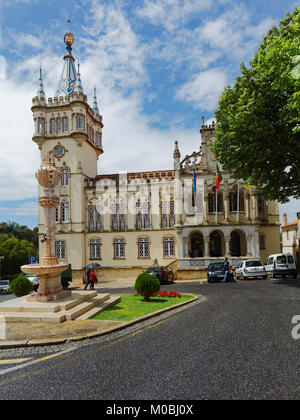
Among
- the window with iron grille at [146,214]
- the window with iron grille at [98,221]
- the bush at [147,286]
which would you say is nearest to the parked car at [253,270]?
the bush at [147,286]

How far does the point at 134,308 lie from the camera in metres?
12.2

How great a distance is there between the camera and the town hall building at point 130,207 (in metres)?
30.6

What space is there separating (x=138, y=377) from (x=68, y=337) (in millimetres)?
3442

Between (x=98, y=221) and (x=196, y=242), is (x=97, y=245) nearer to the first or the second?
(x=98, y=221)

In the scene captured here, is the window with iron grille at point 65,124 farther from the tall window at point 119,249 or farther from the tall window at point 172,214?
the tall window at point 172,214

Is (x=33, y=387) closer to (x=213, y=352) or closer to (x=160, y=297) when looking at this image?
(x=213, y=352)

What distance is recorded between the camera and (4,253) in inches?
1965

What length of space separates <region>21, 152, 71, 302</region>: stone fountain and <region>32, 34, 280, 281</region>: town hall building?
709 inches

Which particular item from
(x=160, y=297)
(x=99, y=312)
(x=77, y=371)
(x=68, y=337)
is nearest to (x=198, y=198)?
(x=160, y=297)

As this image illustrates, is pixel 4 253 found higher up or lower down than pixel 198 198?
lower down

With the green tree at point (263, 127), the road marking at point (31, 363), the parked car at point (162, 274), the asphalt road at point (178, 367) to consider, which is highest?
the green tree at point (263, 127)

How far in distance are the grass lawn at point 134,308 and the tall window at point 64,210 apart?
20.9 metres

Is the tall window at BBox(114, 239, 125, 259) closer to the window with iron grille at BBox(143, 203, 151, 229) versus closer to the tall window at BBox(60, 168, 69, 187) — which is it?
the window with iron grille at BBox(143, 203, 151, 229)
